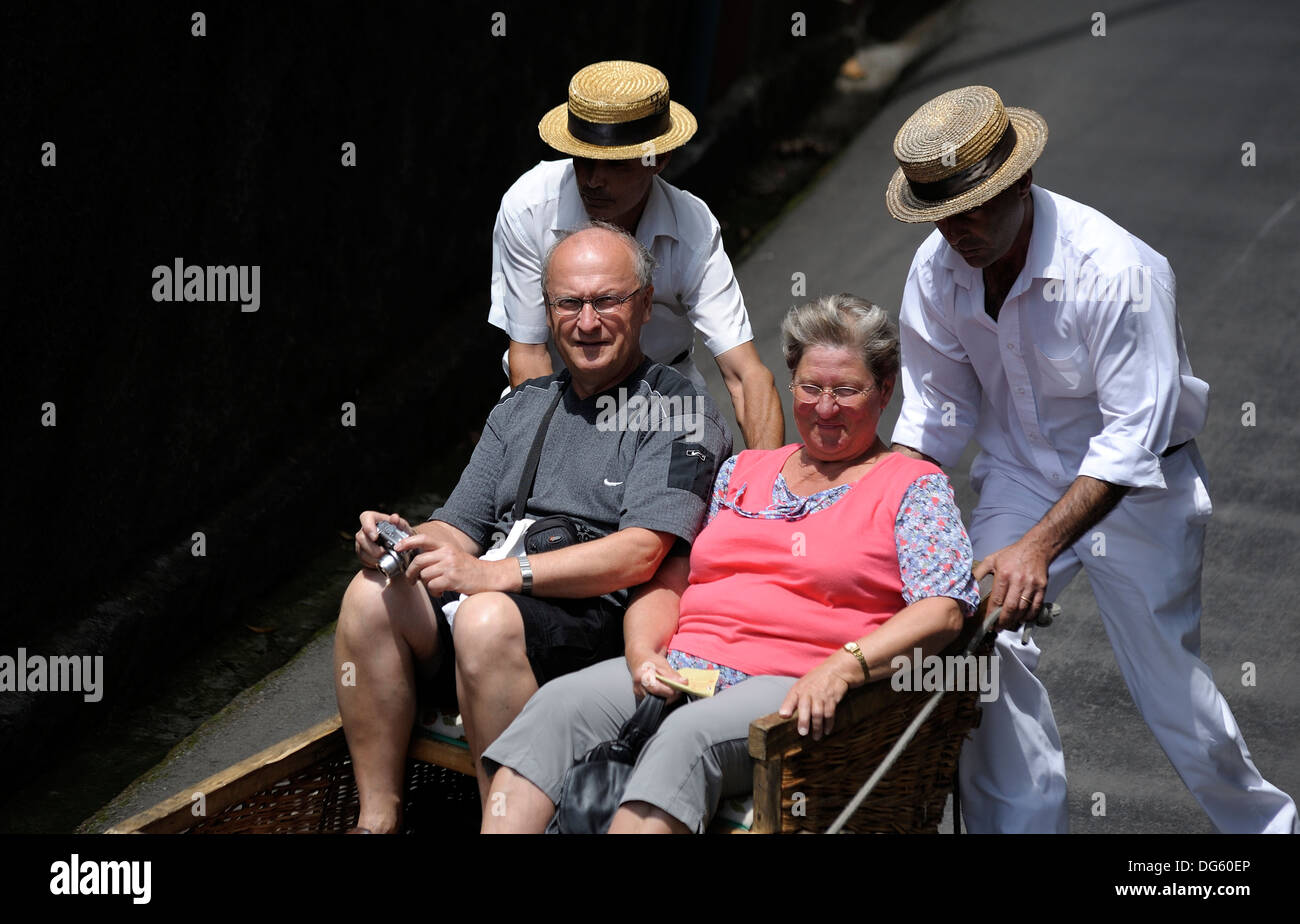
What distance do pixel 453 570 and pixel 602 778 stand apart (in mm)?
664

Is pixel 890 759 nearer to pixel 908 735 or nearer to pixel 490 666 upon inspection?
pixel 908 735

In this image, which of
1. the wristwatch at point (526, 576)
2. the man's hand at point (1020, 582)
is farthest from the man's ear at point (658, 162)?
the man's hand at point (1020, 582)

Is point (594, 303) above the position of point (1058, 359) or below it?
above

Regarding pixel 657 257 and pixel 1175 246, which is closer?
pixel 657 257

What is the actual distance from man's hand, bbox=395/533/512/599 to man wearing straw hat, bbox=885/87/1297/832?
1.17 m

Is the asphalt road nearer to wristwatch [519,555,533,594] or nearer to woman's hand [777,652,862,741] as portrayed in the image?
woman's hand [777,652,862,741]

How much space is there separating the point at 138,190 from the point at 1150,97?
6758mm

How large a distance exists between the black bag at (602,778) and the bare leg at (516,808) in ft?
0.10

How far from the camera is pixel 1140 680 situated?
430 centimetres

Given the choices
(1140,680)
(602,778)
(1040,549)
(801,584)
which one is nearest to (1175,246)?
(1140,680)

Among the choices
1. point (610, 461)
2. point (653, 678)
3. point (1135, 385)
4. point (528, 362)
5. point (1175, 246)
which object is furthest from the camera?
point (1175, 246)

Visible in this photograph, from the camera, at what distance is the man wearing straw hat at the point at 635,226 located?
4656mm

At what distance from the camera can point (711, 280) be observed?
4863mm
